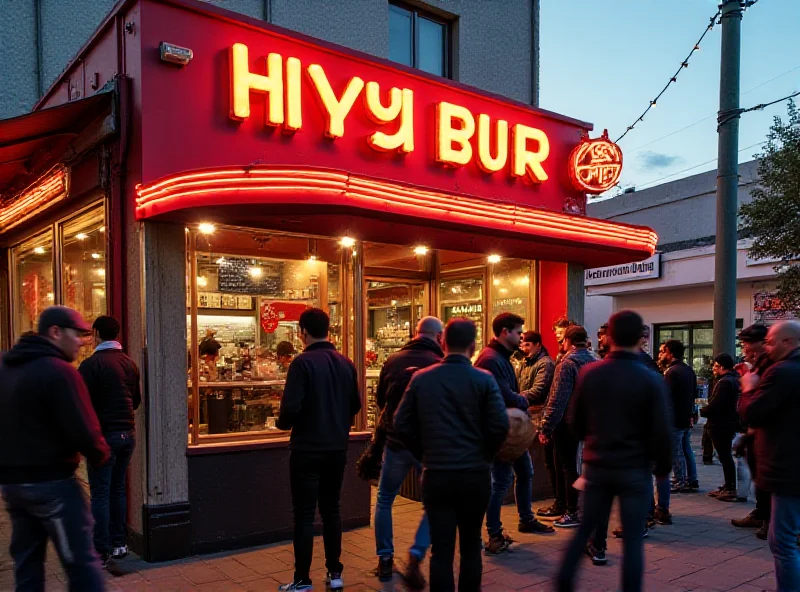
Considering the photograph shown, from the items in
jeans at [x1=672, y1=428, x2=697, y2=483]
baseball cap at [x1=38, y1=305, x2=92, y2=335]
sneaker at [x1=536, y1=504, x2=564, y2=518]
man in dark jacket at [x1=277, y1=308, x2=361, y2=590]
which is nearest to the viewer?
baseball cap at [x1=38, y1=305, x2=92, y2=335]

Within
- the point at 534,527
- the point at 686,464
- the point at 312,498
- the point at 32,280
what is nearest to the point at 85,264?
the point at 32,280

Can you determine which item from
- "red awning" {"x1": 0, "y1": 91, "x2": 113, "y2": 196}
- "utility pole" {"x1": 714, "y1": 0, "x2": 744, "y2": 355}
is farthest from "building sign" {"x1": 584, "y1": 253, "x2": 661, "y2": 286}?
"red awning" {"x1": 0, "y1": 91, "x2": 113, "y2": 196}

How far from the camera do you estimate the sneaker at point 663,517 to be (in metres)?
6.40

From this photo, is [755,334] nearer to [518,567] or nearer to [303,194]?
[518,567]

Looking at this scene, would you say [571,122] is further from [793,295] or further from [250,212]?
[793,295]

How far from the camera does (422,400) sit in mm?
3611

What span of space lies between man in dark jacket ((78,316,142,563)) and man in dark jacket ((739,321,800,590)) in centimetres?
438

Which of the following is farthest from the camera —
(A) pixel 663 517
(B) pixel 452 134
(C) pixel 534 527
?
(B) pixel 452 134

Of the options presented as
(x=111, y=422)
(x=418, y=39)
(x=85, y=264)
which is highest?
(x=418, y=39)

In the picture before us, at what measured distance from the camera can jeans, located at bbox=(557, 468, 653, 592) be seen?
372 cm

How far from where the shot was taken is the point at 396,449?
477cm

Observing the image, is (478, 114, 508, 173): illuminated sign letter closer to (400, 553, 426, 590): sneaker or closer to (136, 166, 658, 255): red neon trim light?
(136, 166, 658, 255): red neon trim light

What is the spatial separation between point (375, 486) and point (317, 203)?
14.1 ft

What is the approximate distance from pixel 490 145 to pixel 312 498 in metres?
4.74
